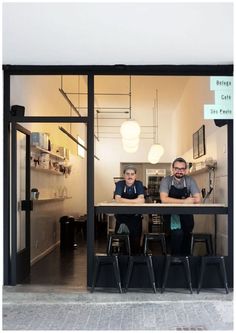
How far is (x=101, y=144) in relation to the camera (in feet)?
44.9

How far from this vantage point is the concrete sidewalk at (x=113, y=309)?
3.79 metres

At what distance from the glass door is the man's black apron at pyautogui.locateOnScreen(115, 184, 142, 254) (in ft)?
3.95

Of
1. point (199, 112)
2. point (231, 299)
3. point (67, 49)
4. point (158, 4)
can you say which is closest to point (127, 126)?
point (199, 112)

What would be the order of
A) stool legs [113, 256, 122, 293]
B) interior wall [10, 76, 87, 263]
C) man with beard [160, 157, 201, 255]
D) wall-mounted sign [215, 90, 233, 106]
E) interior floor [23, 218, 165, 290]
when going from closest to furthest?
1. wall-mounted sign [215, 90, 233, 106]
2. stool legs [113, 256, 122, 293]
3. man with beard [160, 157, 201, 255]
4. interior floor [23, 218, 165, 290]
5. interior wall [10, 76, 87, 263]

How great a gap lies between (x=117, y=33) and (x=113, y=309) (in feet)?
8.69

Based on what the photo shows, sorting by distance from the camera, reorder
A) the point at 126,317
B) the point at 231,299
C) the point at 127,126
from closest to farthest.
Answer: the point at 126,317 → the point at 231,299 → the point at 127,126

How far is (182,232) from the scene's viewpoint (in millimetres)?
5004

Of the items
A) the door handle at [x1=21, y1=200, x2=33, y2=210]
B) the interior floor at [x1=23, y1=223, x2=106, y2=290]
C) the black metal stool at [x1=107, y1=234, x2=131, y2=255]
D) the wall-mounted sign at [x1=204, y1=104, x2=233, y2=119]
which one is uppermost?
the wall-mounted sign at [x1=204, y1=104, x2=233, y2=119]

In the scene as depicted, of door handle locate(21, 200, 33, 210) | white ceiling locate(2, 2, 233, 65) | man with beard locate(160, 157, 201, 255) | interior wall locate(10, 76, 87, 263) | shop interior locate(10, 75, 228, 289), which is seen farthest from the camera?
interior wall locate(10, 76, 87, 263)

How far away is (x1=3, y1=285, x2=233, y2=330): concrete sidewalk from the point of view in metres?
3.79

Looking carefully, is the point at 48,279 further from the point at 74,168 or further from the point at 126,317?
the point at 74,168

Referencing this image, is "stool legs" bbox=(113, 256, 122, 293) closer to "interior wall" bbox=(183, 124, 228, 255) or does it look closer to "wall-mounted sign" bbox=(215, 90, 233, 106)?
"interior wall" bbox=(183, 124, 228, 255)

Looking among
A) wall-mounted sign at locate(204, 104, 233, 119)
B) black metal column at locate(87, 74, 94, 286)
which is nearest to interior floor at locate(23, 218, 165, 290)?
black metal column at locate(87, 74, 94, 286)

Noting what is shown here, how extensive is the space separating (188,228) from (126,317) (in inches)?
58.1
